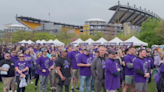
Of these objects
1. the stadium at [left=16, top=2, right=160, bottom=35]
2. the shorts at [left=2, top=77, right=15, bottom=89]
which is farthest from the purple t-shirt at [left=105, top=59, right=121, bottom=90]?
the stadium at [left=16, top=2, right=160, bottom=35]

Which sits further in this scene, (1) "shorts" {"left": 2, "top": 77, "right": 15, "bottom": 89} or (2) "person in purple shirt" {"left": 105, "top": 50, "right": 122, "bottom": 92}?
(1) "shorts" {"left": 2, "top": 77, "right": 15, "bottom": 89}

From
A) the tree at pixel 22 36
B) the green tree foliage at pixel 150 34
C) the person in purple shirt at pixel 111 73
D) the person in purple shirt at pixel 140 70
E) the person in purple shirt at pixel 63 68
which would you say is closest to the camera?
the person in purple shirt at pixel 111 73

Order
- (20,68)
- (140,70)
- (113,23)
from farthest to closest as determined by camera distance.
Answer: (113,23) < (20,68) < (140,70)

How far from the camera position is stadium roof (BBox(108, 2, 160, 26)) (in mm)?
97075

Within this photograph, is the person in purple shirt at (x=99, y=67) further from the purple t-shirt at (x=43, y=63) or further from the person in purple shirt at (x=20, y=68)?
the person in purple shirt at (x=20, y=68)

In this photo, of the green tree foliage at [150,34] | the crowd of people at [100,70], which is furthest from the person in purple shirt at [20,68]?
the green tree foliage at [150,34]

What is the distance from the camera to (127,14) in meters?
101

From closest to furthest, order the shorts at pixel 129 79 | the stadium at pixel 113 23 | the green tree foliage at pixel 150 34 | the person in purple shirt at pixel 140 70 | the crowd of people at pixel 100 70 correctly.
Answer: the crowd of people at pixel 100 70 → the person in purple shirt at pixel 140 70 → the shorts at pixel 129 79 → the green tree foliage at pixel 150 34 → the stadium at pixel 113 23

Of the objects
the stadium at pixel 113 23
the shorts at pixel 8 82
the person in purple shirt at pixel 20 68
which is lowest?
the shorts at pixel 8 82

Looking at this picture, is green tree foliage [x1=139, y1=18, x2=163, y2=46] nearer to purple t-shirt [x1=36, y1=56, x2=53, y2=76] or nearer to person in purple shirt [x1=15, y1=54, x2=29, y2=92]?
purple t-shirt [x1=36, y1=56, x2=53, y2=76]

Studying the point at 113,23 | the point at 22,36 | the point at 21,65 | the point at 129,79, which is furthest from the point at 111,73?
the point at 113,23

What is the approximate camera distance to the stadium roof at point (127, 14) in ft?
318

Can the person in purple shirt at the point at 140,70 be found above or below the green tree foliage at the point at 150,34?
below

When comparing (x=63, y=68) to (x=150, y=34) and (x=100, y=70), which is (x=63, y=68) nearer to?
(x=100, y=70)
